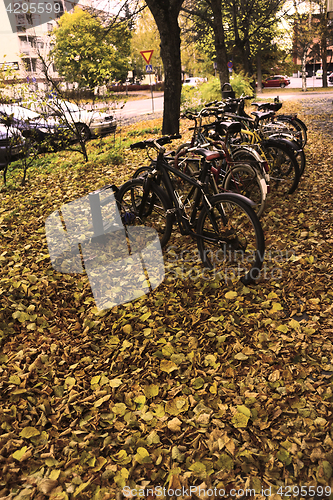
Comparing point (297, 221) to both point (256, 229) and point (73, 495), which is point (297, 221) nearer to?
point (256, 229)

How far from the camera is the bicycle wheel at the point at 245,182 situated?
4.84 meters

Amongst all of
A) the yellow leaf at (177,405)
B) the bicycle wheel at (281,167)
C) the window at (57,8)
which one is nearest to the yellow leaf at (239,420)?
the yellow leaf at (177,405)

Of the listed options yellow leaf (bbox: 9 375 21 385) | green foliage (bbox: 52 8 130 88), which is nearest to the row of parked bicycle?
yellow leaf (bbox: 9 375 21 385)

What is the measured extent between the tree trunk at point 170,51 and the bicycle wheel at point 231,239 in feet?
20.4

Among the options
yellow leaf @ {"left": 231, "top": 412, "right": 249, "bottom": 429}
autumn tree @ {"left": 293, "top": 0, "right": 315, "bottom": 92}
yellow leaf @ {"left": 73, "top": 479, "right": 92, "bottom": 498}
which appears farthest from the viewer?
autumn tree @ {"left": 293, "top": 0, "right": 315, "bottom": 92}

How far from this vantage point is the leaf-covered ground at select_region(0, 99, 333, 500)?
228 cm

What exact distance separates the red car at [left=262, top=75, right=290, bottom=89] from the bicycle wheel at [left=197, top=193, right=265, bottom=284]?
48.5 m

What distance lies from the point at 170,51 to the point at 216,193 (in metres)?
6.25

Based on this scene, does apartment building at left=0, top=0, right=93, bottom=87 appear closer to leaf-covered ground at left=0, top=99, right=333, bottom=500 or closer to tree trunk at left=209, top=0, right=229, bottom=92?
tree trunk at left=209, top=0, right=229, bottom=92

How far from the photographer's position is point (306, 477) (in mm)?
2182

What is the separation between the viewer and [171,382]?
9.59 ft

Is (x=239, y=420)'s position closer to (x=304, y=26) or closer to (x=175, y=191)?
(x=175, y=191)

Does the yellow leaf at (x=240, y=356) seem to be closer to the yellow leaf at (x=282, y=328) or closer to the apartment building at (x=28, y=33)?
the yellow leaf at (x=282, y=328)

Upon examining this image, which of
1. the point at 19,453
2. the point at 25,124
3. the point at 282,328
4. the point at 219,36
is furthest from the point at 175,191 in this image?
the point at 219,36
